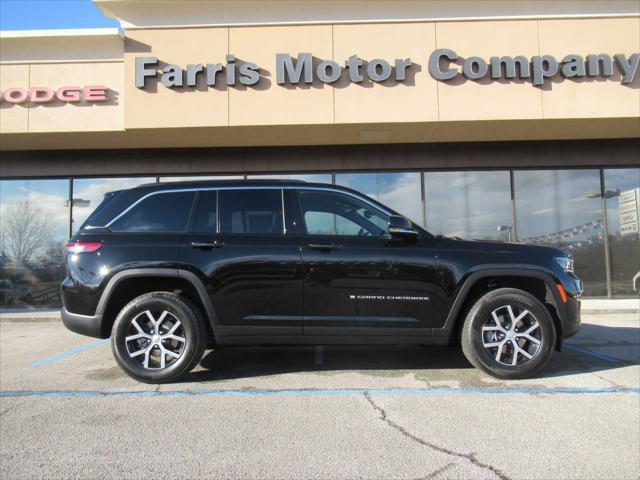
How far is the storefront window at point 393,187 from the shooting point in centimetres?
1023

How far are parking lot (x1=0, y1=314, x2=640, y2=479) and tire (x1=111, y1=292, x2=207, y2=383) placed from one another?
0.17 metres

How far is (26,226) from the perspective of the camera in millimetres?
10422

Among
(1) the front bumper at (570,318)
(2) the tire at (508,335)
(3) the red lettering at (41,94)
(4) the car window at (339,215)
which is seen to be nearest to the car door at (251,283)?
(4) the car window at (339,215)

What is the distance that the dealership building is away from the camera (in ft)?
27.4

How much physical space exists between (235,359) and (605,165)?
32.3 ft

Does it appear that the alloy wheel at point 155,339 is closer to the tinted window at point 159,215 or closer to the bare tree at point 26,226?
the tinted window at point 159,215

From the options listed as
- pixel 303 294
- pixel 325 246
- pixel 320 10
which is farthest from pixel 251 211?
pixel 320 10

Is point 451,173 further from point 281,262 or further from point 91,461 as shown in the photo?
point 91,461

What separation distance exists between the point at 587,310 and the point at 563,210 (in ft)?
8.87

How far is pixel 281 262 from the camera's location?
4180mm

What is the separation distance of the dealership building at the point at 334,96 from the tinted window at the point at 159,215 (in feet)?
14.2

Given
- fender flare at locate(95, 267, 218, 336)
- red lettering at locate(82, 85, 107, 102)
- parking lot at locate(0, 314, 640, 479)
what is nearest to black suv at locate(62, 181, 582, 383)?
fender flare at locate(95, 267, 218, 336)

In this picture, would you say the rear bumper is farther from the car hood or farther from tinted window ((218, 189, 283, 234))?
the car hood

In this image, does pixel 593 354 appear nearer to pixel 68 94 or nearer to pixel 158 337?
pixel 158 337
